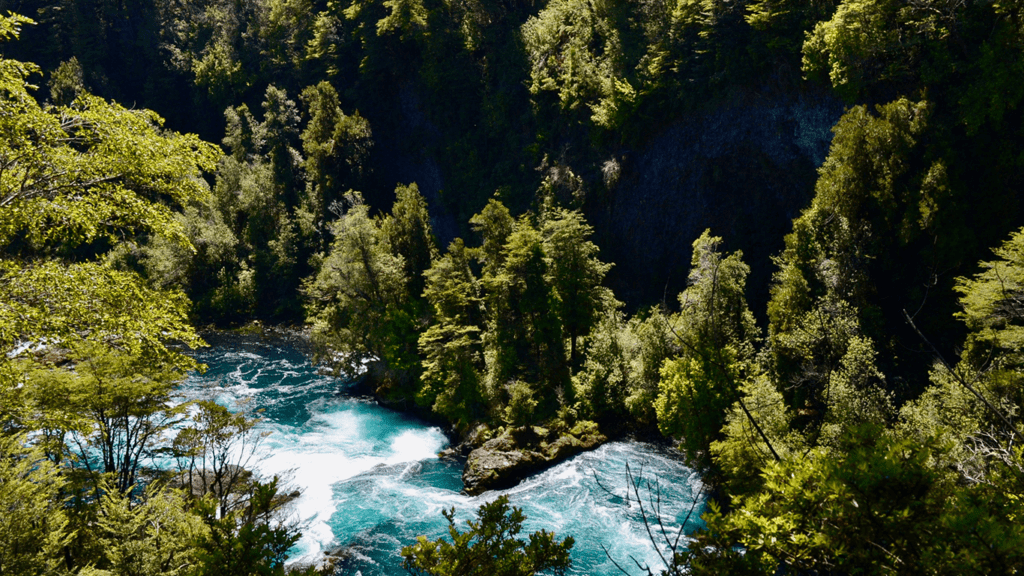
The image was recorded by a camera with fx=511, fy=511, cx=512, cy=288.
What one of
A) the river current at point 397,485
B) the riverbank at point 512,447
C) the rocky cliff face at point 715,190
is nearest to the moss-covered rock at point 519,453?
the riverbank at point 512,447

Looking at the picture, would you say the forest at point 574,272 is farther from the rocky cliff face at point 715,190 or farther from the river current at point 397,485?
the river current at point 397,485

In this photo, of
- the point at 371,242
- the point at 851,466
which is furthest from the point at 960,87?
the point at 371,242

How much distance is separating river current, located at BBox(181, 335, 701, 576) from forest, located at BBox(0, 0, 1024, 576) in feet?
5.40

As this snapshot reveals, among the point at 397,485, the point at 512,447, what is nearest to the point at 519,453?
the point at 512,447

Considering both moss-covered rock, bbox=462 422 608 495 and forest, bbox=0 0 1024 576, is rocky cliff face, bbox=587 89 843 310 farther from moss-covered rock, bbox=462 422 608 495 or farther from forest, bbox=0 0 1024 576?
moss-covered rock, bbox=462 422 608 495

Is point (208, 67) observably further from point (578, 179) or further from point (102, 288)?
point (102, 288)

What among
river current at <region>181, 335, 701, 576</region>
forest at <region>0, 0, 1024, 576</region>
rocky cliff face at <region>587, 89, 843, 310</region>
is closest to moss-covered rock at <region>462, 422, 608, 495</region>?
forest at <region>0, 0, 1024, 576</region>

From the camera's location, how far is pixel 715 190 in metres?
33.3

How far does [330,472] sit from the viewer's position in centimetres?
2575

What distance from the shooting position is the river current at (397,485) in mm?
19258

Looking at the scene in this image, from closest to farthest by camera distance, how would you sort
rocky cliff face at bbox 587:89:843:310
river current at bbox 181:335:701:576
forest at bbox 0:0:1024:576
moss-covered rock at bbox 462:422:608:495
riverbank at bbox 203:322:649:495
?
forest at bbox 0:0:1024:576 → river current at bbox 181:335:701:576 → moss-covered rock at bbox 462:422:608:495 → riverbank at bbox 203:322:649:495 → rocky cliff face at bbox 587:89:843:310

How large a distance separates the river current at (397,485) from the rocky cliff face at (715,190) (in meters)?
11.0

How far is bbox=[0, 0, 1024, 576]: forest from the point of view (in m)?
7.55

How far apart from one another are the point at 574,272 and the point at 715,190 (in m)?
11.4
